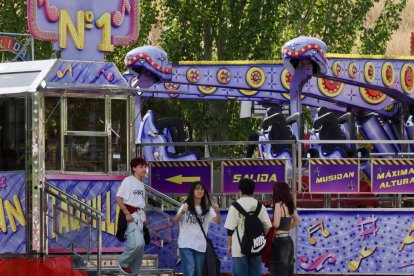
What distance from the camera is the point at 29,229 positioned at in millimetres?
19500

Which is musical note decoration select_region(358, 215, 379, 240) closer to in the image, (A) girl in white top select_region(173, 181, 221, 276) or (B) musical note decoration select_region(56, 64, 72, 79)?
(A) girl in white top select_region(173, 181, 221, 276)

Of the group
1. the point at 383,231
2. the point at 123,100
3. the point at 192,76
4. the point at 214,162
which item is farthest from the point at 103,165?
the point at 192,76

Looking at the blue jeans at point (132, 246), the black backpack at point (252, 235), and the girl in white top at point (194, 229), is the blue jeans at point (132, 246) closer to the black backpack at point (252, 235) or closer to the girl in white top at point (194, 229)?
the girl in white top at point (194, 229)

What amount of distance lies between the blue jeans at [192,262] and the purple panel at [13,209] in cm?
211

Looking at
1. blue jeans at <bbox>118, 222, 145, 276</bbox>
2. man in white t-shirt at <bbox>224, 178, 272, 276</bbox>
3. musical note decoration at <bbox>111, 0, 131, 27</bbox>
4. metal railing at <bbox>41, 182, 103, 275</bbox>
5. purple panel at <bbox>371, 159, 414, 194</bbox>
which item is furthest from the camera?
purple panel at <bbox>371, 159, 414, 194</bbox>

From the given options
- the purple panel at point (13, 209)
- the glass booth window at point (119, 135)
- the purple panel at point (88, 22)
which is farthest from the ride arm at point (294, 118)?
the purple panel at point (13, 209)

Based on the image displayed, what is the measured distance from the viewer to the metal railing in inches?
763

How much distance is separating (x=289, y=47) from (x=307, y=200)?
2.75m

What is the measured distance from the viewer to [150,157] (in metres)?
24.2

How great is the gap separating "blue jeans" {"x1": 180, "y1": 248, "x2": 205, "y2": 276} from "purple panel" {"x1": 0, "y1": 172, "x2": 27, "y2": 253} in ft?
6.94

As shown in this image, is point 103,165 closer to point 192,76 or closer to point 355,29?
point 192,76

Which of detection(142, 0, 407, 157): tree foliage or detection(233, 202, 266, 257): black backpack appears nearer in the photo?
detection(233, 202, 266, 257): black backpack

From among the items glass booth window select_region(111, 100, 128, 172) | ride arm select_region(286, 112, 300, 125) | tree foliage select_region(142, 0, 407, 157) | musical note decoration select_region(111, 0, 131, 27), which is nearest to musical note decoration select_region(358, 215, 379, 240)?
ride arm select_region(286, 112, 300, 125)

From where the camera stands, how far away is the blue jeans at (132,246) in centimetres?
1905
